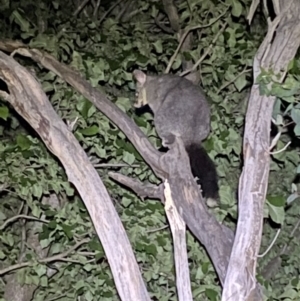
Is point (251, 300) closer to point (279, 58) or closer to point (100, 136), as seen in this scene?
point (279, 58)

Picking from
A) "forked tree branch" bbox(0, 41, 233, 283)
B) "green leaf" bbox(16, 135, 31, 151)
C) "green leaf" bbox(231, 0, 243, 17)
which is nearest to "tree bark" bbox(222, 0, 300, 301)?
"forked tree branch" bbox(0, 41, 233, 283)

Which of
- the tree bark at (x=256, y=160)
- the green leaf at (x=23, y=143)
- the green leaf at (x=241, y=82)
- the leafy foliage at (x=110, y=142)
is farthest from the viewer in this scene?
the green leaf at (x=241, y=82)

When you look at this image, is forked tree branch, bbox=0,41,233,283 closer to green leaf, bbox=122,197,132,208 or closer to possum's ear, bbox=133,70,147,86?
green leaf, bbox=122,197,132,208

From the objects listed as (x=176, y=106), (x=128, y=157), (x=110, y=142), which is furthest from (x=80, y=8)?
(x=128, y=157)

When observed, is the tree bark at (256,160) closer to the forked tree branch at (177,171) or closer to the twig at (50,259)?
the forked tree branch at (177,171)

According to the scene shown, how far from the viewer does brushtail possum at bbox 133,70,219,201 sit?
236 centimetres

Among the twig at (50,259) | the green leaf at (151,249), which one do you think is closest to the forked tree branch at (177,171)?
the green leaf at (151,249)

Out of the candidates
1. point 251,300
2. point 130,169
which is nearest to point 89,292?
point 130,169

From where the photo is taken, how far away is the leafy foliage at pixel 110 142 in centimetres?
229

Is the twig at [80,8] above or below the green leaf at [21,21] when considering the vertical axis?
below

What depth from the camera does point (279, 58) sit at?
1.78 m

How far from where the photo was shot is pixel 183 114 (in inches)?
104

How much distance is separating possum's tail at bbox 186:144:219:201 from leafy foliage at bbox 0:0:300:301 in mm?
39

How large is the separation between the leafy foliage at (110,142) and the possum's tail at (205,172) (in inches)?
1.5
